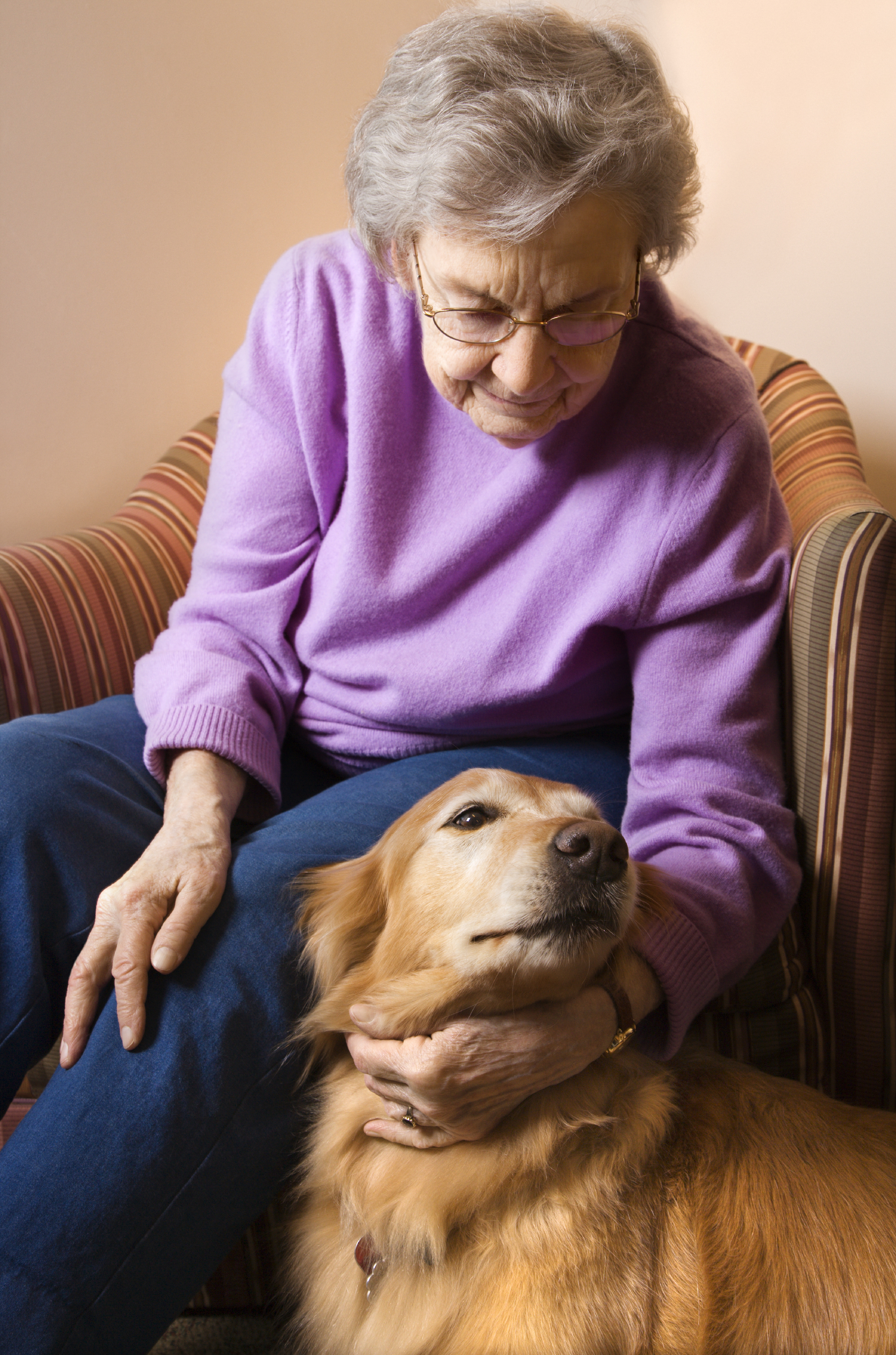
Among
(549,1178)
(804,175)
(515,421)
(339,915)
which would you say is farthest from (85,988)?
(804,175)

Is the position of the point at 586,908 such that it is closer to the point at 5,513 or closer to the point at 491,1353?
the point at 491,1353

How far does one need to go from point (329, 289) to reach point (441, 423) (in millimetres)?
249

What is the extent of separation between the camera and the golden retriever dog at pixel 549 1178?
0.88 m

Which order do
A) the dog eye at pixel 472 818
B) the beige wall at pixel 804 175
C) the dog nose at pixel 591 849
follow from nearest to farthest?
the dog nose at pixel 591 849 < the dog eye at pixel 472 818 < the beige wall at pixel 804 175

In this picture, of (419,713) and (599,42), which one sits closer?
(599,42)

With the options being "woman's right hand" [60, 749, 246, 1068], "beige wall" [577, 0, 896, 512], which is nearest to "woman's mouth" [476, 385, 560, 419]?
"woman's right hand" [60, 749, 246, 1068]

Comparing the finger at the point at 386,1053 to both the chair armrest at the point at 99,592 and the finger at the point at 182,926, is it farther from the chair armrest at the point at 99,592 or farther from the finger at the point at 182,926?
the chair armrest at the point at 99,592

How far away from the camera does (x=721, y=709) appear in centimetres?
117

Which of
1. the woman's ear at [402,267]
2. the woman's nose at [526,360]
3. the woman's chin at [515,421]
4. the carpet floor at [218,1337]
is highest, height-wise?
the woman's ear at [402,267]

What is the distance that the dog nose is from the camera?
Result: 35.6 inches

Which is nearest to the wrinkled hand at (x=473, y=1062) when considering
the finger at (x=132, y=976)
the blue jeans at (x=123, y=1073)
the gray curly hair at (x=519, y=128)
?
the blue jeans at (x=123, y=1073)

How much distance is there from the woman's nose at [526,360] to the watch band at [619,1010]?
625 mm

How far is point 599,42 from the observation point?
1.01 meters

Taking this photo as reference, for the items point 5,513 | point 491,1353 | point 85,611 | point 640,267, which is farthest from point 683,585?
point 5,513
